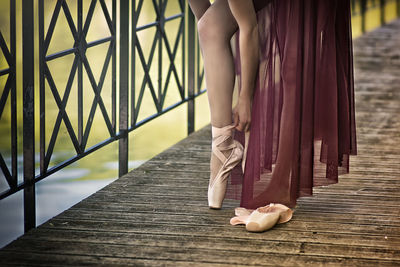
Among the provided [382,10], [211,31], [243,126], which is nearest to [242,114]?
[243,126]

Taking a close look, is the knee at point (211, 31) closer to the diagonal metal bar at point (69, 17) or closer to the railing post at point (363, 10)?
the diagonal metal bar at point (69, 17)

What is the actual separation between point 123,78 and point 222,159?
36.0 inches

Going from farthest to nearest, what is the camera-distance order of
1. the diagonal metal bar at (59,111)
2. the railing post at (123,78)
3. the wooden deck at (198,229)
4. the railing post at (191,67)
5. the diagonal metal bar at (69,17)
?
1. the railing post at (191,67)
2. the railing post at (123,78)
3. the diagonal metal bar at (69,17)
4. the diagonal metal bar at (59,111)
5. the wooden deck at (198,229)

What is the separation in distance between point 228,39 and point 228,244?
2.27 feet

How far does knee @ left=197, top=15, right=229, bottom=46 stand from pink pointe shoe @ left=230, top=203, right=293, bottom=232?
554 millimetres

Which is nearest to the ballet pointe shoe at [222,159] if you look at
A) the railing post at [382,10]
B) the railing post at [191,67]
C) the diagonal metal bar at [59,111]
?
the diagonal metal bar at [59,111]

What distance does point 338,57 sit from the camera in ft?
8.21

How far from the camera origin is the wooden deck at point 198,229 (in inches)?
78.7

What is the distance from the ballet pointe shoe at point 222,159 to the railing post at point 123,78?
31.3 inches

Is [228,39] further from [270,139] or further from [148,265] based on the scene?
[148,265]

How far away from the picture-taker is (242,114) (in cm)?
242

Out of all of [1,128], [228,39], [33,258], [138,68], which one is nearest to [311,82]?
[228,39]

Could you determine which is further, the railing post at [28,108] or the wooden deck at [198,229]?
the railing post at [28,108]

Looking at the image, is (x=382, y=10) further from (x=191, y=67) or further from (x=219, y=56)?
(x=219, y=56)
